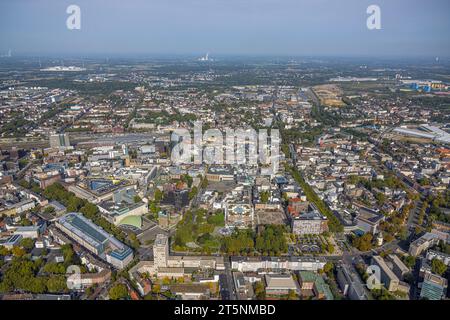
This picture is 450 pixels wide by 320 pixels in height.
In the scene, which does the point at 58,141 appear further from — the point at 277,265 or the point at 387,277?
the point at 387,277

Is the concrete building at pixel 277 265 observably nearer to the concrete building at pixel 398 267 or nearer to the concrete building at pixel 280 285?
the concrete building at pixel 280 285

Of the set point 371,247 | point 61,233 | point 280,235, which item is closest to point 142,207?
point 61,233

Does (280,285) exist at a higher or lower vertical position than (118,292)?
lower

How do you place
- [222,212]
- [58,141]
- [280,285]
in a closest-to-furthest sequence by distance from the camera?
[280,285], [222,212], [58,141]

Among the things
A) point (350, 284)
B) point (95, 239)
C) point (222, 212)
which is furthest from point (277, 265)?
point (95, 239)

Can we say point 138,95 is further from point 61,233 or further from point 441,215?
point 441,215

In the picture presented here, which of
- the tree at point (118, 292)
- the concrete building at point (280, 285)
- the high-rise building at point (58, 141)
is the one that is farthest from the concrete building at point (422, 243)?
the high-rise building at point (58, 141)
